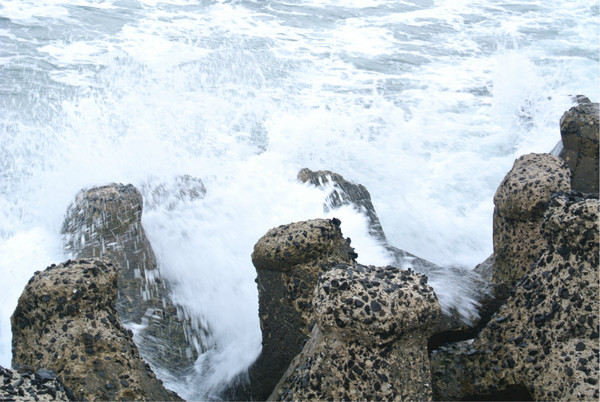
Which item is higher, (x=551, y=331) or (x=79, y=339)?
(x=551, y=331)

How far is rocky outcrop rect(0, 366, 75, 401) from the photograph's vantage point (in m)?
1.77

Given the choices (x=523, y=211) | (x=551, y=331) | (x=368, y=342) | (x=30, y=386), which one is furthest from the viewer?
(x=523, y=211)

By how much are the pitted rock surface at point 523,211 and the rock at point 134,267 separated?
1.75 meters

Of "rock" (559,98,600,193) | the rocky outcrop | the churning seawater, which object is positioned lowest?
the churning seawater

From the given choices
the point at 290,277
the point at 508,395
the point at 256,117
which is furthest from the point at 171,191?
the point at 508,395

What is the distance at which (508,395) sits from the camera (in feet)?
8.12

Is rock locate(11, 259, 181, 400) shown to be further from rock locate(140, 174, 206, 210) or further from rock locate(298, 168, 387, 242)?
rock locate(140, 174, 206, 210)

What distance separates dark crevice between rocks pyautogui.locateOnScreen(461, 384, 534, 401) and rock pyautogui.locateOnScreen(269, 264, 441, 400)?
49cm

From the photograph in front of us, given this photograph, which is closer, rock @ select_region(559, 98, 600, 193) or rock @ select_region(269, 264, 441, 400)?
rock @ select_region(269, 264, 441, 400)

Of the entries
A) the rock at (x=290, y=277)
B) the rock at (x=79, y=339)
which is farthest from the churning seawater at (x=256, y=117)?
the rock at (x=79, y=339)

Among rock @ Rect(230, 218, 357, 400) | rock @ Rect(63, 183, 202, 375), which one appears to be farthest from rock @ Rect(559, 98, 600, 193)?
rock @ Rect(63, 183, 202, 375)

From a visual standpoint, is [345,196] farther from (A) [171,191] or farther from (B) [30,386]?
(B) [30,386]

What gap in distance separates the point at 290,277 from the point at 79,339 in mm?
932

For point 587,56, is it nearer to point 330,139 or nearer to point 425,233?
point 330,139
